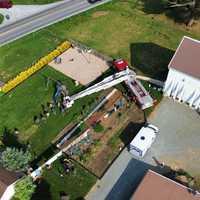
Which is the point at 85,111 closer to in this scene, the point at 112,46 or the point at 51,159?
the point at 51,159

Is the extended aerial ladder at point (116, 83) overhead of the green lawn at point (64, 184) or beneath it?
overhead

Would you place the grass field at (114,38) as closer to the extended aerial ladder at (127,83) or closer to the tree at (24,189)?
the extended aerial ladder at (127,83)

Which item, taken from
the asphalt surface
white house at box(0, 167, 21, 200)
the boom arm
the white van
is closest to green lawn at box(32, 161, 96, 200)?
the asphalt surface

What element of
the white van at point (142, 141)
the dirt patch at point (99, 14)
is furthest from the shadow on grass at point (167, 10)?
the white van at point (142, 141)

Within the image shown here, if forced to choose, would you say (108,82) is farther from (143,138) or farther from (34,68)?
(34,68)

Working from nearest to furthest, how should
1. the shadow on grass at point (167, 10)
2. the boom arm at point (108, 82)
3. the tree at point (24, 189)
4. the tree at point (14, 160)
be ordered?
the tree at point (24, 189) < the tree at point (14, 160) < the boom arm at point (108, 82) < the shadow on grass at point (167, 10)

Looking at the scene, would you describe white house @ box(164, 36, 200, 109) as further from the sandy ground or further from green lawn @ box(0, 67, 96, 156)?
green lawn @ box(0, 67, 96, 156)

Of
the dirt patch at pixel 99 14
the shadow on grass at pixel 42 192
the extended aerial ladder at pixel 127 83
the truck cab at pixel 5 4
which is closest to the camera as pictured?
the shadow on grass at pixel 42 192
